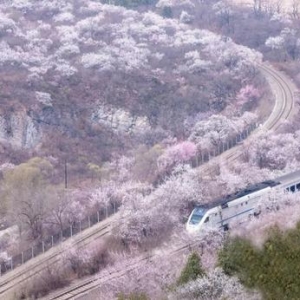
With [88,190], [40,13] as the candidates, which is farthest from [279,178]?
[40,13]

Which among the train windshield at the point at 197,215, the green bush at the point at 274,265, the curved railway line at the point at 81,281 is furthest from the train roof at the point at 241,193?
the green bush at the point at 274,265

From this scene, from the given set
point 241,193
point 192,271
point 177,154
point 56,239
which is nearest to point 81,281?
point 56,239

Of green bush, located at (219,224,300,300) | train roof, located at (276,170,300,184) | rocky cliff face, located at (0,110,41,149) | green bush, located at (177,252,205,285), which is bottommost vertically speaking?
rocky cliff face, located at (0,110,41,149)

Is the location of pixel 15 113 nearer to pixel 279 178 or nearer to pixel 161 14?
pixel 279 178

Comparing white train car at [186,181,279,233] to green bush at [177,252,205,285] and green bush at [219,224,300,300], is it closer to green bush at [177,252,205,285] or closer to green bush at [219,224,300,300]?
green bush at [177,252,205,285]

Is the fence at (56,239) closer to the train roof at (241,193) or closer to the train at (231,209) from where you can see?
the train at (231,209)

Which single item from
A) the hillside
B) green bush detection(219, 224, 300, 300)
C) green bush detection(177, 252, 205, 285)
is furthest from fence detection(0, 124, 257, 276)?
green bush detection(219, 224, 300, 300)
